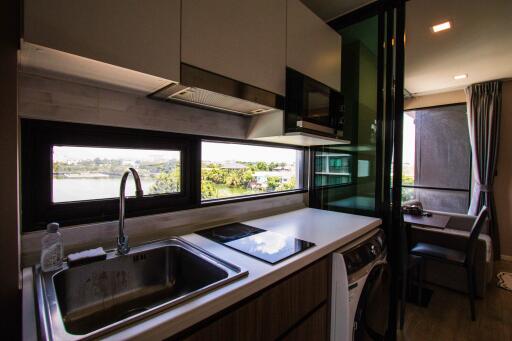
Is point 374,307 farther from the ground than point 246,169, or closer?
closer

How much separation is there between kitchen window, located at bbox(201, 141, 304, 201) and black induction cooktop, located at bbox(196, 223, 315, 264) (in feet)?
0.88

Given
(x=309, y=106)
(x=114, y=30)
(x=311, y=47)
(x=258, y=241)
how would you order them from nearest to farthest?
1. (x=114, y=30)
2. (x=258, y=241)
3. (x=309, y=106)
4. (x=311, y=47)

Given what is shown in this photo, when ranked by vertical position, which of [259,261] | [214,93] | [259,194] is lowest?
Result: [259,261]

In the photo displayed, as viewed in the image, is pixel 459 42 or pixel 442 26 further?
pixel 459 42

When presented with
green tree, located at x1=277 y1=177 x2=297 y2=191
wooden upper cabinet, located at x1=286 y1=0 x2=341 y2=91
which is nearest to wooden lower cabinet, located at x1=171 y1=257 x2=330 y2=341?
green tree, located at x1=277 y1=177 x2=297 y2=191

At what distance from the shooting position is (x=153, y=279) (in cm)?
108

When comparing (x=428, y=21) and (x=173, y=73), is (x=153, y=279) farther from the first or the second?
(x=428, y=21)

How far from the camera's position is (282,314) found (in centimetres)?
92

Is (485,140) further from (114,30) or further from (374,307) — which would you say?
(114,30)

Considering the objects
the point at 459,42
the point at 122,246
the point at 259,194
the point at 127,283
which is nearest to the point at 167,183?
the point at 122,246

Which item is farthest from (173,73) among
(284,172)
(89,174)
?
(284,172)

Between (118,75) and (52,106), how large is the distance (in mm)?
308

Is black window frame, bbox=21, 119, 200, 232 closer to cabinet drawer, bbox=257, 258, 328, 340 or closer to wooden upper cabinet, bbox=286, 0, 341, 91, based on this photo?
cabinet drawer, bbox=257, 258, 328, 340

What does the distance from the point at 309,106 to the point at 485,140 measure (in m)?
3.72
